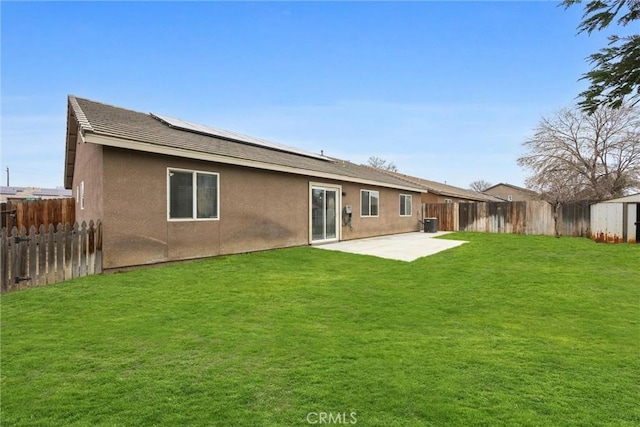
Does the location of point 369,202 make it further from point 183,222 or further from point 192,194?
point 183,222

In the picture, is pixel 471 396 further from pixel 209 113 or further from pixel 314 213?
pixel 209 113

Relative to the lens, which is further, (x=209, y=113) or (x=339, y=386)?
(x=209, y=113)

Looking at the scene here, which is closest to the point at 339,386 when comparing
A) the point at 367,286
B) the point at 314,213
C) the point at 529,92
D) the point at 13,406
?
the point at 13,406

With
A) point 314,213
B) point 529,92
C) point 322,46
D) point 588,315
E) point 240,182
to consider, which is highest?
point 322,46

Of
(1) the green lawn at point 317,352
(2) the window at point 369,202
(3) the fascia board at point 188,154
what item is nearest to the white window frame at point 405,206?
(2) the window at point 369,202

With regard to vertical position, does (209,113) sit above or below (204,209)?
above

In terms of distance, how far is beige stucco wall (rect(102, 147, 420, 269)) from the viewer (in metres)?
7.10


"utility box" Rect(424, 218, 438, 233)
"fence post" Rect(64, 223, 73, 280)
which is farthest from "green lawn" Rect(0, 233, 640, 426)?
"utility box" Rect(424, 218, 438, 233)

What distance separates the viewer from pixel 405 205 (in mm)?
18938

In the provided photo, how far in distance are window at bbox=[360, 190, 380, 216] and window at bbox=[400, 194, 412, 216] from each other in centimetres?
272

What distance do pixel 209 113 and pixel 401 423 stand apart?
2202cm

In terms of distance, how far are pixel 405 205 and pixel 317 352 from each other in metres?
16.4

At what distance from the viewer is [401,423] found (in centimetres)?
221

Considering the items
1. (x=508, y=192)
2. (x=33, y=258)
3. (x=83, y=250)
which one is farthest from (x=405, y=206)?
(x=508, y=192)
